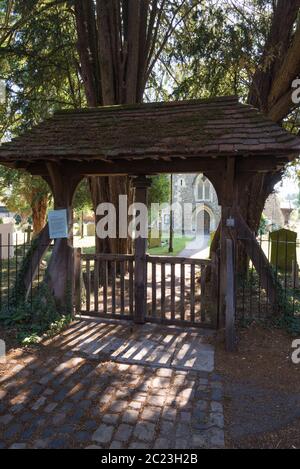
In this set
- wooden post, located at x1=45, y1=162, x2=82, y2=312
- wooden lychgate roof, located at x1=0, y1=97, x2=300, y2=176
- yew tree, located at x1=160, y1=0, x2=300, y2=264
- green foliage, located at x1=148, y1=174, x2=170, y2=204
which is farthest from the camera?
green foliage, located at x1=148, y1=174, x2=170, y2=204

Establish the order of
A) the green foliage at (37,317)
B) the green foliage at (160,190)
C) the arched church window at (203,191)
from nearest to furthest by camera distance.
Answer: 1. the green foliage at (37,317)
2. the green foliage at (160,190)
3. the arched church window at (203,191)

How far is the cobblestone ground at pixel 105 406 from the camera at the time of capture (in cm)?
324

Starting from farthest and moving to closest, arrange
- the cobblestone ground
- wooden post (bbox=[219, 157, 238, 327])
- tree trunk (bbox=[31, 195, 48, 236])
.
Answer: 1. tree trunk (bbox=[31, 195, 48, 236])
2. wooden post (bbox=[219, 157, 238, 327])
3. the cobblestone ground

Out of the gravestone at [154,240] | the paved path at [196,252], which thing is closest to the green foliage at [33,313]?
the paved path at [196,252]

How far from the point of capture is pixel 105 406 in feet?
12.4

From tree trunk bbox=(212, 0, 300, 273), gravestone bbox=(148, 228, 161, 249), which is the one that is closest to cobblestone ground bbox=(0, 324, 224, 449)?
tree trunk bbox=(212, 0, 300, 273)

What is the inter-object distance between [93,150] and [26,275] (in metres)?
2.70

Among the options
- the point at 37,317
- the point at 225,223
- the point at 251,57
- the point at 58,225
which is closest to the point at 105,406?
the point at 37,317

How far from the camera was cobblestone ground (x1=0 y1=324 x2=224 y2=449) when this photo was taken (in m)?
3.24

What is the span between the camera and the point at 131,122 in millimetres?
6527

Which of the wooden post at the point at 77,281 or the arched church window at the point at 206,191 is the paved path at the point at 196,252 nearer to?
the wooden post at the point at 77,281

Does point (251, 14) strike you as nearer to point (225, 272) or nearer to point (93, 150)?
point (93, 150)

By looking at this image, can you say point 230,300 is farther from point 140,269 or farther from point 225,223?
point 140,269

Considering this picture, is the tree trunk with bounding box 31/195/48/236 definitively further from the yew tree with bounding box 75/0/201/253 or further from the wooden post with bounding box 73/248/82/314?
the wooden post with bounding box 73/248/82/314
